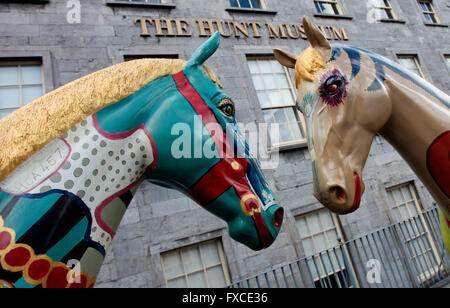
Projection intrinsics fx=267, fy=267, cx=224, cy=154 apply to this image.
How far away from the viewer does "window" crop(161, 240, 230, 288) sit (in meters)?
5.05

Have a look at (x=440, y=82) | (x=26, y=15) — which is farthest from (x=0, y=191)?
(x=440, y=82)

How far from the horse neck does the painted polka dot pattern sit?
1.58 m

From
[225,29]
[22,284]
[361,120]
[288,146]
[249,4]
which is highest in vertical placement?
[249,4]

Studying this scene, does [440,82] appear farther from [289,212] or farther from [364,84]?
[364,84]

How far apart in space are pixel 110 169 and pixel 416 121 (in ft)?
5.90

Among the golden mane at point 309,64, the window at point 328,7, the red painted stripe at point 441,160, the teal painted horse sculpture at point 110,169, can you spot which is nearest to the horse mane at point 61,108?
the teal painted horse sculpture at point 110,169

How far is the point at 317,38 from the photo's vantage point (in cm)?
195

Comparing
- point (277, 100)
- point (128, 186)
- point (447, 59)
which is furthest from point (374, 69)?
point (447, 59)

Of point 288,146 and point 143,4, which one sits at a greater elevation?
point 143,4

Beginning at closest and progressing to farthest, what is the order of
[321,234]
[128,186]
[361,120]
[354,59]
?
[128,186]
[361,120]
[354,59]
[321,234]

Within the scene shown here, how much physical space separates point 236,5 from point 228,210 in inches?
321

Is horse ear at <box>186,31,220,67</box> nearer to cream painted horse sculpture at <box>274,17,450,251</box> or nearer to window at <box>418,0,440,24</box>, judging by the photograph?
cream painted horse sculpture at <box>274,17,450,251</box>

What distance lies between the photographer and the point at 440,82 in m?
9.84

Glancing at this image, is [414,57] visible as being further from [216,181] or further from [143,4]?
[216,181]
